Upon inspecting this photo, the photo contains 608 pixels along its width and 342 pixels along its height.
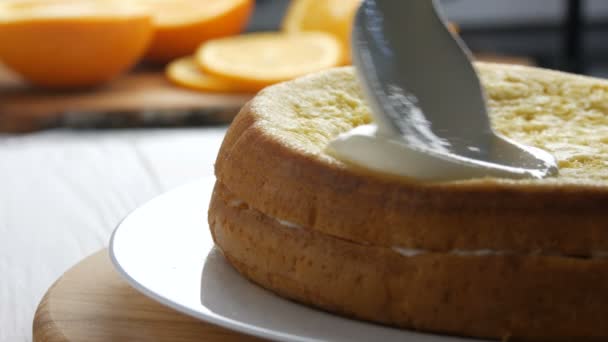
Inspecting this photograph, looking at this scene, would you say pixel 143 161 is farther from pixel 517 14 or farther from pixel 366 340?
pixel 517 14

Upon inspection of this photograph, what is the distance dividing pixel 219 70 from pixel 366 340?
208 cm

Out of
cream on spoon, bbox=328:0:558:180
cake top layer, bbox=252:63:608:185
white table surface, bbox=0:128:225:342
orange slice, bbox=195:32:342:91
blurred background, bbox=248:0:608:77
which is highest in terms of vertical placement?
cream on spoon, bbox=328:0:558:180

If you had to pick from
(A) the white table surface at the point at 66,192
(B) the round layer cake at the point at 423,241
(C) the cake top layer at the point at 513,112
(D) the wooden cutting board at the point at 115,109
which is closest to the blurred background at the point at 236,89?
(D) the wooden cutting board at the point at 115,109

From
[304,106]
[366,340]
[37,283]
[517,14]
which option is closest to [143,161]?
[37,283]

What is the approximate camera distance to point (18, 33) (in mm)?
2838

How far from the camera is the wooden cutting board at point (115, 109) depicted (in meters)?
2.78

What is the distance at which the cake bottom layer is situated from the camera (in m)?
0.96

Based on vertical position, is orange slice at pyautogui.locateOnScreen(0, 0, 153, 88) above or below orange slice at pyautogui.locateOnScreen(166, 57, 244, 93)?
above

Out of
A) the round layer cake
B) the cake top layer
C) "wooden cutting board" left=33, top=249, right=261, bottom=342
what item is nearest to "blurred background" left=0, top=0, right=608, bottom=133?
the cake top layer

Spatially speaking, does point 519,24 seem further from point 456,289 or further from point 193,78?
point 456,289

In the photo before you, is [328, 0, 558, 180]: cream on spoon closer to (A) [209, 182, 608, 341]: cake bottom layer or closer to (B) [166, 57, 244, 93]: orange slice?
(A) [209, 182, 608, 341]: cake bottom layer

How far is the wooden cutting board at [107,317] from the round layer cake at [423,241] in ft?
0.28

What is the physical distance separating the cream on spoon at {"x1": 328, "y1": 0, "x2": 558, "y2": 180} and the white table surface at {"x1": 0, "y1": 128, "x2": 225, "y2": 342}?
53 cm

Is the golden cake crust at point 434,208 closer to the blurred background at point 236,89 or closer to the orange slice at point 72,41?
the blurred background at point 236,89
